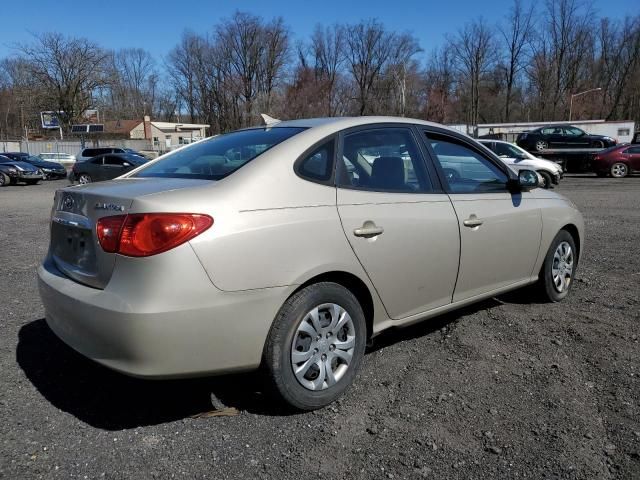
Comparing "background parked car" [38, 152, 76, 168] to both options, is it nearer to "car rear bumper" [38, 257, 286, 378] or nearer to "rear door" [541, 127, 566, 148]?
"rear door" [541, 127, 566, 148]

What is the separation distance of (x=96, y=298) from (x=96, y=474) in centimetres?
79

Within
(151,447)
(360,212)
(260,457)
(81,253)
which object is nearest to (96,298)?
(81,253)

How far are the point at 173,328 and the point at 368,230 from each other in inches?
47.8

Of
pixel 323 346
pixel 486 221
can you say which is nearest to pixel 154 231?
pixel 323 346

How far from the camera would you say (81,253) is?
2.86 metres

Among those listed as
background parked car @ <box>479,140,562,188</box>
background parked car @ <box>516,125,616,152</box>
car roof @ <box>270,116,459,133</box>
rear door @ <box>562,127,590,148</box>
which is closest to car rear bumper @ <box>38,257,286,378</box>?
car roof @ <box>270,116,459,133</box>

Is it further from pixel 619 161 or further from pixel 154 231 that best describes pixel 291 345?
pixel 619 161

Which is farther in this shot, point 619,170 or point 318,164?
point 619,170

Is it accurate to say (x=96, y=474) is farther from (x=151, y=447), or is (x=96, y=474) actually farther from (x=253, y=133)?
(x=253, y=133)

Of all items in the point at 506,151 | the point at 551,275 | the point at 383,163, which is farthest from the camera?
the point at 506,151

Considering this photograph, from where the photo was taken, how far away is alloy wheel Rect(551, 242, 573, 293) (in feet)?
15.7

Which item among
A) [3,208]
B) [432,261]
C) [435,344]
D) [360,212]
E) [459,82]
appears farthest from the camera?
[459,82]

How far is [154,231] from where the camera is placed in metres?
2.53

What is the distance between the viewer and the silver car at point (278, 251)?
2535 mm
